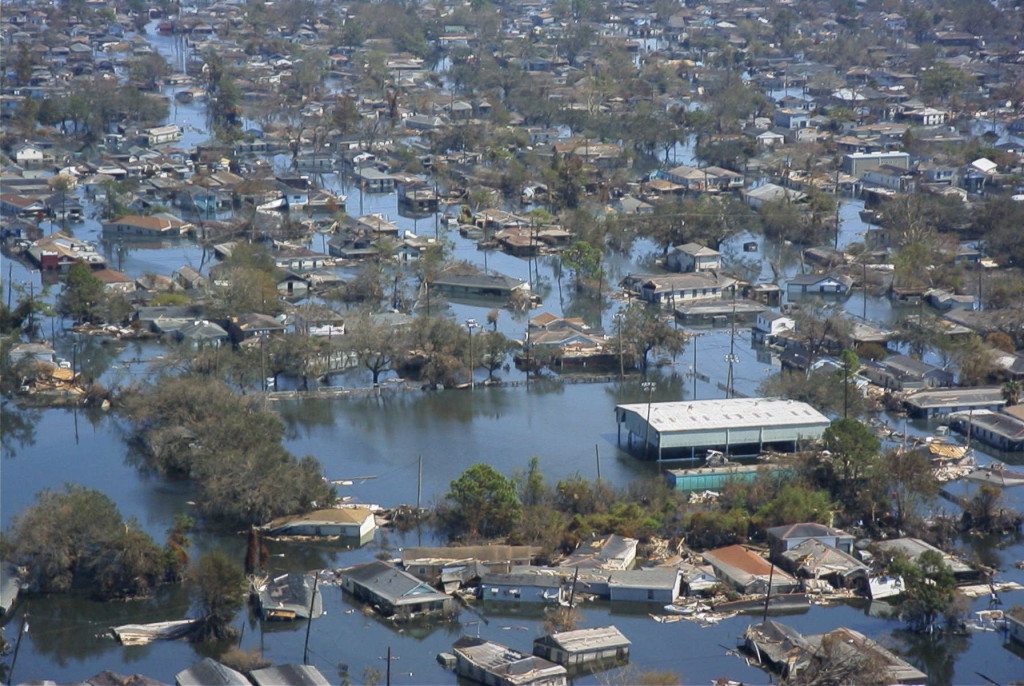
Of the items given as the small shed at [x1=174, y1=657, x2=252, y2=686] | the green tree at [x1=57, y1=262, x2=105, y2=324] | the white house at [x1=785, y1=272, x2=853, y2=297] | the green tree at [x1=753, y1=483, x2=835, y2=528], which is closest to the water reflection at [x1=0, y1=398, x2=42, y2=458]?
the green tree at [x1=57, y1=262, x2=105, y2=324]

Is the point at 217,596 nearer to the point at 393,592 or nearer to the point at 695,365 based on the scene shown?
the point at 393,592

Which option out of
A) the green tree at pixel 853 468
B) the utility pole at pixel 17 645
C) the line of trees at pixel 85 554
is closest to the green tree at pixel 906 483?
the green tree at pixel 853 468

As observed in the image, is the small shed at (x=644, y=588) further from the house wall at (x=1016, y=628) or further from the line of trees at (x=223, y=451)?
the line of trees at (x=223, y=451)

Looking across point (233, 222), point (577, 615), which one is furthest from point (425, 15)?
point (577, 615)

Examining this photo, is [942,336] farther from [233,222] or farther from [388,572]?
[233,222]

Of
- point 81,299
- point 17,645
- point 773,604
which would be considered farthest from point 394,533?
point 81,299

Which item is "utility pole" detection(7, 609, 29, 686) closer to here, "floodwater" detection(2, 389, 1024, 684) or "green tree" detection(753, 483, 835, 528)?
"floodwater" detection(2, 389, 1024, 684)
